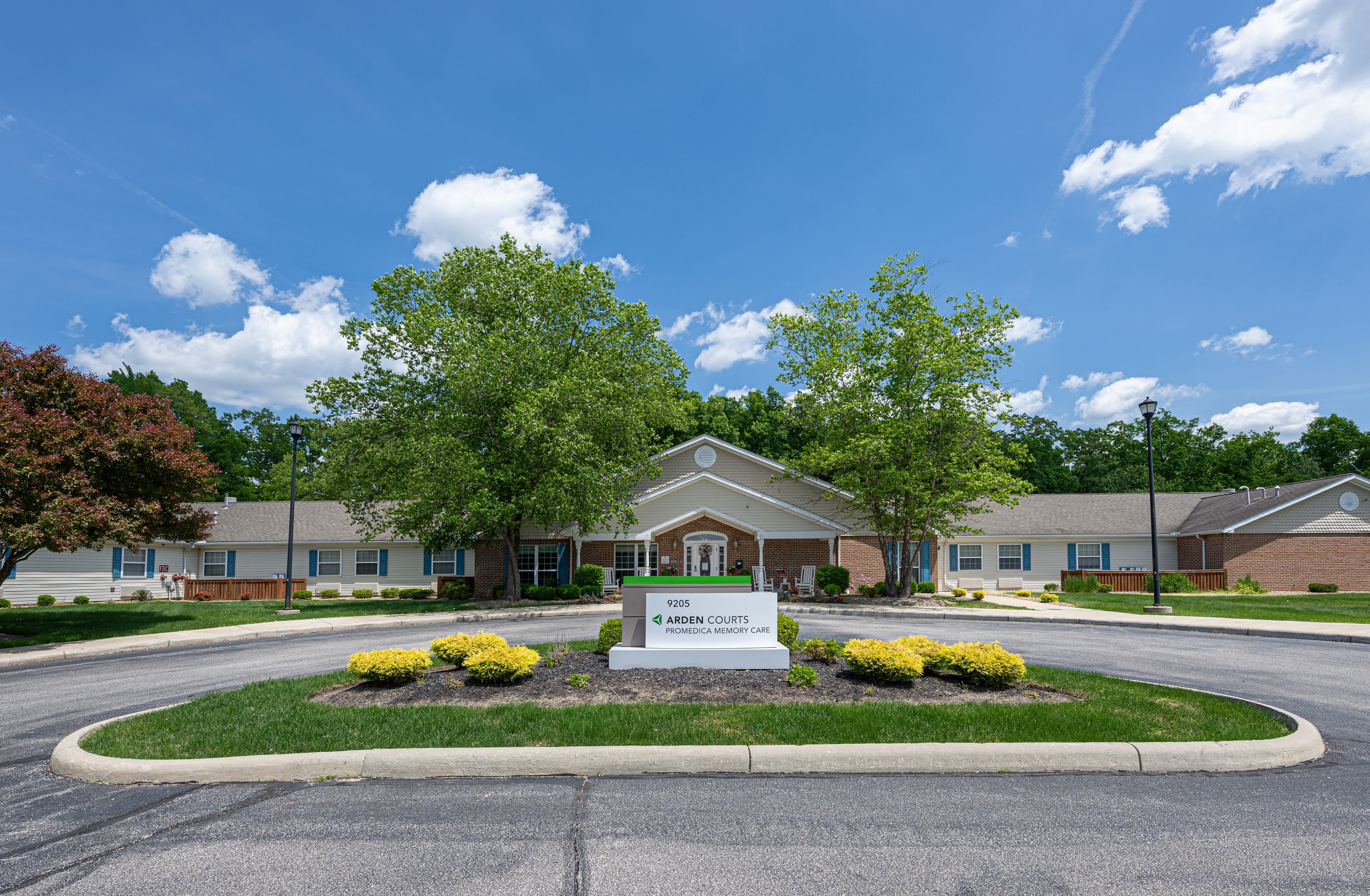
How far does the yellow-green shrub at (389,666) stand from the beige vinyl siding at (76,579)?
26.5 metres

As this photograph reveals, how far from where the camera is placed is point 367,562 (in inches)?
1294

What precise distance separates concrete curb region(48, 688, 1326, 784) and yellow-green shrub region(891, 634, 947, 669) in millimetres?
3134

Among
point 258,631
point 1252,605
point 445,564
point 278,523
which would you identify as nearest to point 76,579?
point 278,523

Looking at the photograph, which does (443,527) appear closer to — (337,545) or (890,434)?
(337,545)

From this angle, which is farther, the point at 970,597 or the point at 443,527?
the point at 970,597

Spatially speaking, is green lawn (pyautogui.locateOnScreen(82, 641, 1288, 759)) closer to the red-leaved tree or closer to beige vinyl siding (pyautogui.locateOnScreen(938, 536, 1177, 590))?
the red-leaved tree

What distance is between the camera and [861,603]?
25219 mm

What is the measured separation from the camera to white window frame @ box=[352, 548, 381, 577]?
3281 cm

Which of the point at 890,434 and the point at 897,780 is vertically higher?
the point at 890,434

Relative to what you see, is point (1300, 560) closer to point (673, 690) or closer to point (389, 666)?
point (673, 690)

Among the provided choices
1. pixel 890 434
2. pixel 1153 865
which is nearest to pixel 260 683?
pixel 1153 865

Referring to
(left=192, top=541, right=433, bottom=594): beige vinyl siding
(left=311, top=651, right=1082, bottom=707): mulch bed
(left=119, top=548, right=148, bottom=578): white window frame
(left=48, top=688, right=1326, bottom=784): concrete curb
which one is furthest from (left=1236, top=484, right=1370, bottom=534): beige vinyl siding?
(left=119, top=548, right=148, bottom=578): white window frame

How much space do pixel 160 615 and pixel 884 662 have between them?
20.9 m

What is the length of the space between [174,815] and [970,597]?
28430 millimetres
